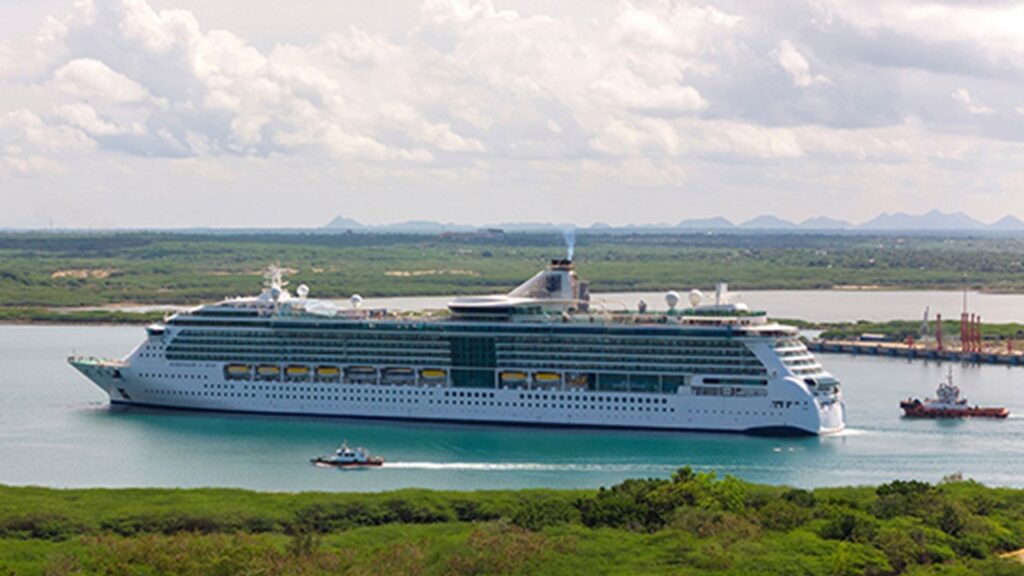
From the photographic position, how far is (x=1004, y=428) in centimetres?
5369

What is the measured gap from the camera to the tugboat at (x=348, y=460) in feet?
150

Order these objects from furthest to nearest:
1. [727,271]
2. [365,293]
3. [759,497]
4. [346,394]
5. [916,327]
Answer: [727,271] < [365,293] < [916,327] < [346,394] < [759,497]

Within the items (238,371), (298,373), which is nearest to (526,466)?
(298,373)

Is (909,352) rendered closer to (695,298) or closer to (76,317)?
(695,298)

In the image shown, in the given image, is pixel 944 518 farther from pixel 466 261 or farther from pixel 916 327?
pixel 466 261

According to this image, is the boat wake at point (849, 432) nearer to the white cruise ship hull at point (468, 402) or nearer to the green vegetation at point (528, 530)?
the white cruise ship hull at point (468, 402)

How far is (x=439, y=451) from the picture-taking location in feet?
158

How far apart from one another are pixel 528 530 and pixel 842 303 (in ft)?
299

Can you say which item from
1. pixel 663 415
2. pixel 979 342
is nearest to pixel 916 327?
pixel 979 342

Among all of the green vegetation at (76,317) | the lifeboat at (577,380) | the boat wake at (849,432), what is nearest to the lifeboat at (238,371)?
the lifeboat at (577,380)

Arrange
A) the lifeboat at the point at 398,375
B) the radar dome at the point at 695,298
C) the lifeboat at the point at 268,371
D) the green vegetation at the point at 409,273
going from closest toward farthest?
1. the radar dome at the point at 695,298
2. the lifeboat at the point at 398,375
3. the lifeboat at the point at 268,371
4. the green vegetation at the point at 409,273

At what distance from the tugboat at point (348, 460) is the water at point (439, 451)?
1.45 feet

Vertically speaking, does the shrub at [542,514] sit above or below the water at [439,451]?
above

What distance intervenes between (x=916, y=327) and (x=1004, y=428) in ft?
125
